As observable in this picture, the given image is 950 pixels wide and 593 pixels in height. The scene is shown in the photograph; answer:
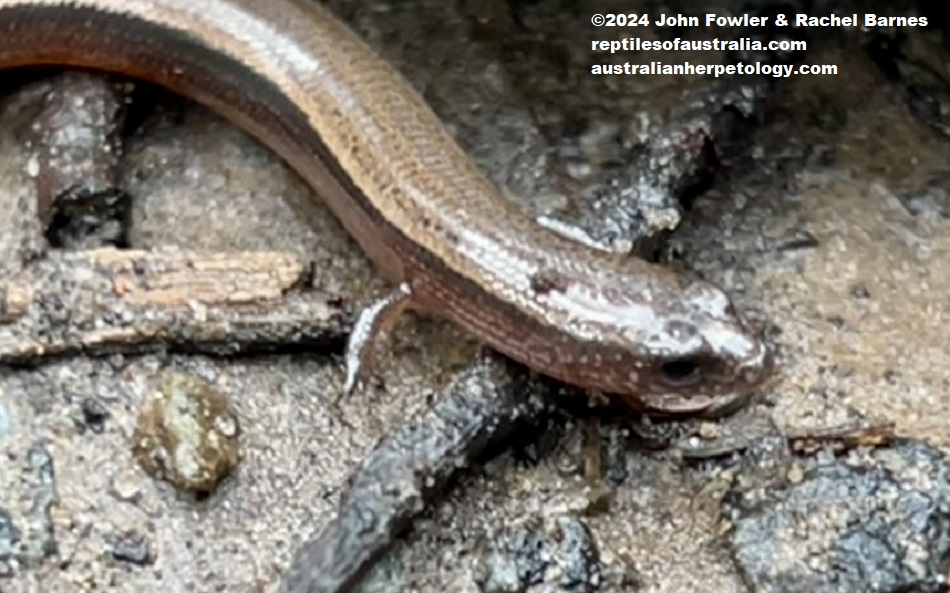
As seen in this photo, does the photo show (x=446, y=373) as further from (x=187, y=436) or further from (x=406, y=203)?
(x=187, y=436)

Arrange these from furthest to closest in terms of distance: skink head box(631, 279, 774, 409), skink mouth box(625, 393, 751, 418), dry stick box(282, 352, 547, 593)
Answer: skink mouth box(625, 393, 751, 418) → skink head box(631, 279, 774, 409) → dry stick box(282, 352, 547, 593)

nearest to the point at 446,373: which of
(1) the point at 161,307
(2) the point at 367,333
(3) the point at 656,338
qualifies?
(2) the point at 367,333

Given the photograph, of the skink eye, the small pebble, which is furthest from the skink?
the small pebble

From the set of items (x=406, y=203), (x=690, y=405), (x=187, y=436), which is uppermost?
(x=406, y=203)

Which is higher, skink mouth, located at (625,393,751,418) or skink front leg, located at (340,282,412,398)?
skink front leg, located at (340,282,412,398)

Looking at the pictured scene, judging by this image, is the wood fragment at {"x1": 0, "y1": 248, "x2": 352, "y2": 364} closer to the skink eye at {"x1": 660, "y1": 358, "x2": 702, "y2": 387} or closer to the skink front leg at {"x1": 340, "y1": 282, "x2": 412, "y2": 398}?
the skink front leg at {"x1": 340, "y1": 282, "x2": 412, "y2": 398}

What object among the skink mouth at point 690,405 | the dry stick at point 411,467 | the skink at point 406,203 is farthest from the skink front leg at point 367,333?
the skink mouth at point 690,405

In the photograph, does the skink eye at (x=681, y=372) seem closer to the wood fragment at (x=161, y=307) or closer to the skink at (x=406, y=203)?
the skink at (x=406, y=203)
